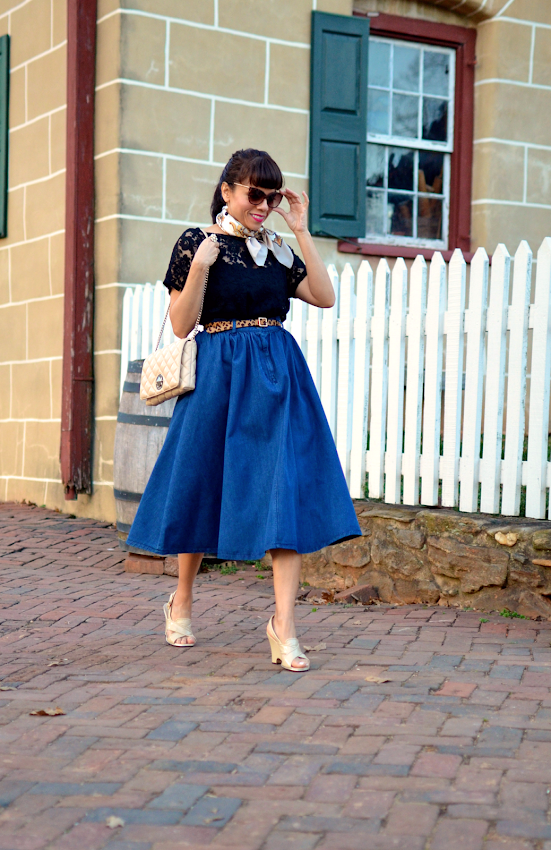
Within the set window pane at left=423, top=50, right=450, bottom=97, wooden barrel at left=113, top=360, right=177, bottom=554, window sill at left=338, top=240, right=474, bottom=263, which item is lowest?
wooden barrel at left=113, top=360, right=177, bottom=554

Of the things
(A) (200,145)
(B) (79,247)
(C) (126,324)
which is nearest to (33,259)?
(B) (79,247)

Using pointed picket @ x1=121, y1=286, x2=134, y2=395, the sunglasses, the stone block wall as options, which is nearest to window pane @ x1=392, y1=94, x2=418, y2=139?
the stone block wall

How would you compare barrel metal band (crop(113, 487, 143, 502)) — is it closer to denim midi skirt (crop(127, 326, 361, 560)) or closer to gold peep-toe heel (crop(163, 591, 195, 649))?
gold peep-toe heel (crop(163, 591, 195, 649))

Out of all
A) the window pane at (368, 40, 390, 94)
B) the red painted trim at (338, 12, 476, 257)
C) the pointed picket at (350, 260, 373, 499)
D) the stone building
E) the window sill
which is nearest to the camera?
the pointed picket at (350, 260, 373, 499)

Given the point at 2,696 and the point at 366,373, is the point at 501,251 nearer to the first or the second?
the point at 366,373

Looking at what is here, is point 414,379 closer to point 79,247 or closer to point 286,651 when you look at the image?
point 286,651

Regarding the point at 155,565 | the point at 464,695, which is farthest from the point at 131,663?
the point at 155,565

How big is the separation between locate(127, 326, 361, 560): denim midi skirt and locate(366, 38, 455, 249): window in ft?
15.6

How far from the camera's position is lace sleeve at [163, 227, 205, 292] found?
3613 millimetres

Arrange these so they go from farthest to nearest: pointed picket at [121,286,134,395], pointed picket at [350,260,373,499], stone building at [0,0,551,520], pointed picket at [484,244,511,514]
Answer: stone building at [0,0,551,520]
pointed picket at [121,286,134,395]
pointed picket at [350,260,373,499]
pointed picket at [484,244,511,514]

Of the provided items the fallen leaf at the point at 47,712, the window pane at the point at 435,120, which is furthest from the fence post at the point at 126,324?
the fallen leaf at the point at 47,712

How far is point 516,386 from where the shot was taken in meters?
4.73

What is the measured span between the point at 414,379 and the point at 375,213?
Result: 11.1ft

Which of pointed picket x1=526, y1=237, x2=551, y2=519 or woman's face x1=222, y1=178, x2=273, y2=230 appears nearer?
woman's face x1=222, y1=178, x2=273, y2=230
